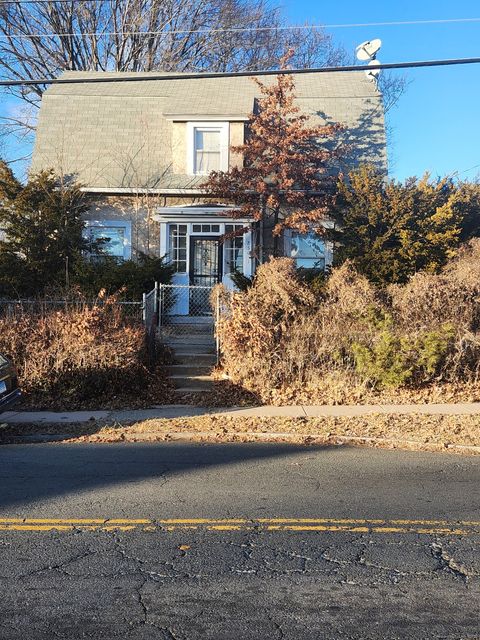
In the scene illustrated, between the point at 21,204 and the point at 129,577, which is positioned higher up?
the point at 21,204

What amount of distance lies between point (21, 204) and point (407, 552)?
14.1 meters

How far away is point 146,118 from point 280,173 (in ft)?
20.4

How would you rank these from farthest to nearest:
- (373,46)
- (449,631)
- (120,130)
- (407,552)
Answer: (373,46) → (120,130) → (407,552) → (449,631)

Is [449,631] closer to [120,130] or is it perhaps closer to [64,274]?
[64,274]

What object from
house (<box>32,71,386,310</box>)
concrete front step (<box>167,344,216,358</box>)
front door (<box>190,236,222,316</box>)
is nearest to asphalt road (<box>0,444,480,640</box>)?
concrete front step (<box>167,344,216,358</box>)

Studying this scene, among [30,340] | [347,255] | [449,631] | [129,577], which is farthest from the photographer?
[347,255]

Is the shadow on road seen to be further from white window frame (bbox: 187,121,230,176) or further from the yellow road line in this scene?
white window frame (bbox: 187,121,230,176)

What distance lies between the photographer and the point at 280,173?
15438mm

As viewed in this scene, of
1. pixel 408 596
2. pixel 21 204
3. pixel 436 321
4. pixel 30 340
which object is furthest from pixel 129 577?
pixel 21 204

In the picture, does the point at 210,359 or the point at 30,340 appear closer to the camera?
the point at 30,340

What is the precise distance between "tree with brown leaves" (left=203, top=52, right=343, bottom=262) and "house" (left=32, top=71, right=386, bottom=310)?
3.78 ft

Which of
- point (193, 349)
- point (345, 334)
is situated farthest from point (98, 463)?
point (193, 349)

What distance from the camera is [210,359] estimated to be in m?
13.1

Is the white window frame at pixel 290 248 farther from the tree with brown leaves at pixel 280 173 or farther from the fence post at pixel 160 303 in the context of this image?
the fence post at pixel 160 303
